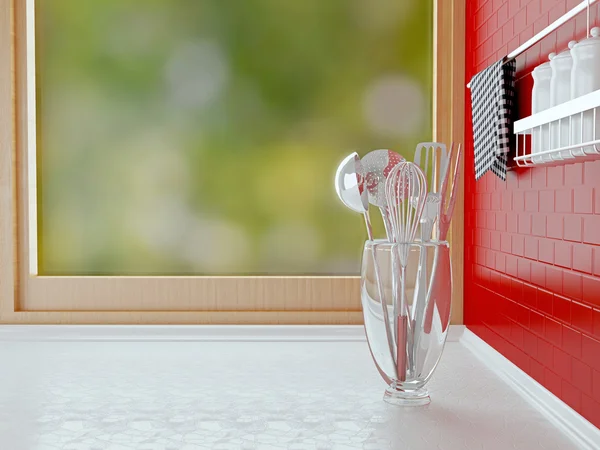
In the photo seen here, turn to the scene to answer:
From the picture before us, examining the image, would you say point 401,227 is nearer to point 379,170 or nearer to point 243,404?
point 379,170

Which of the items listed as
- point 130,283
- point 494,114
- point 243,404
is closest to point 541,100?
point 494,114

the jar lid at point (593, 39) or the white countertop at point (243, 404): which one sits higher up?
the jar lid at point (593, 39)

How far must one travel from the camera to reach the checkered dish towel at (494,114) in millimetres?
1401

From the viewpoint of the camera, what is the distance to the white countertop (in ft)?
3.69

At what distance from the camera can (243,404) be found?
132cm

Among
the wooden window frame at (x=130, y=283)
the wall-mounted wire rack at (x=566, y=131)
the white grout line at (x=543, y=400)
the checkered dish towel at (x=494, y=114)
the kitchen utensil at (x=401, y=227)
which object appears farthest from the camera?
the wooden window frame at (x=130, y=283)

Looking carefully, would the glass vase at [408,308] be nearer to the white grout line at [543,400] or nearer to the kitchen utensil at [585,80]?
the white grout line at [543,400]

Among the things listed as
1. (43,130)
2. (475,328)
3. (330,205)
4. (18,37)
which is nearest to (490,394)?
(475,328)

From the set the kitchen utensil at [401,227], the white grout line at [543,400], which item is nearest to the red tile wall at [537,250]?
the white grout line at [543,400]

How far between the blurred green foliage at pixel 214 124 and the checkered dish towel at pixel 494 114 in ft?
1.53

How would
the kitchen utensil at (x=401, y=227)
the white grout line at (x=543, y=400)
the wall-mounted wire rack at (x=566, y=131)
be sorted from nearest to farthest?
1. the wall-mounted wire rack at (x=566, y=131)
2. the white grout line at (x=543, y=400)
3. the kitchen utensil at (x=401, y=227)

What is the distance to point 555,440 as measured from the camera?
1.12 metres

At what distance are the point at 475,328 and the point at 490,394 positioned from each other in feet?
1.61

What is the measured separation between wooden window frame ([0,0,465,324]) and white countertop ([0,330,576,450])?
0.64 feet
